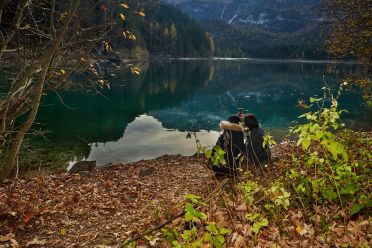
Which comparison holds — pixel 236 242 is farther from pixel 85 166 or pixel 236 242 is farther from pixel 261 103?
pixel 261 103

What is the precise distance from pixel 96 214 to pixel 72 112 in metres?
30.1

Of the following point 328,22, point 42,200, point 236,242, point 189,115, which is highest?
point 328,22

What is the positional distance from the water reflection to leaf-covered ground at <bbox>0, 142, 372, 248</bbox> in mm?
7027

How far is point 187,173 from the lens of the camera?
15391 mm

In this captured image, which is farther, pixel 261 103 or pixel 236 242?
pixel 261 103

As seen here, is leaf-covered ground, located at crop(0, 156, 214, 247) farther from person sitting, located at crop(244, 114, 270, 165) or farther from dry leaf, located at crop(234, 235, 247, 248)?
dry leaf, located at crop(234, 235, 247, 248)

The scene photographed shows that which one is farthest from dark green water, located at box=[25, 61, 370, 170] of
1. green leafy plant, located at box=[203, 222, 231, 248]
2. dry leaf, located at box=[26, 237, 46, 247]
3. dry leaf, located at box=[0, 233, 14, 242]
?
green leafy plant, located at box=[203, 222, 231, 248]

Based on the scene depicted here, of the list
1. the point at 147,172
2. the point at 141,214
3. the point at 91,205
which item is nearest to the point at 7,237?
the point at 91,205

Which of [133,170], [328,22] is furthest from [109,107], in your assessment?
[328,22]

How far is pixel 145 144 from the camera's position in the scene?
86.9ft

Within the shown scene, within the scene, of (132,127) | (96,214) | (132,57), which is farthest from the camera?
(132,57)

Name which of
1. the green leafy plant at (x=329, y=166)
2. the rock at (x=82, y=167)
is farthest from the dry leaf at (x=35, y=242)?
the rock at (x=82, y=167)

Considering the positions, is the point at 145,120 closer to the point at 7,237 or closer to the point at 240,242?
the point at 7,237

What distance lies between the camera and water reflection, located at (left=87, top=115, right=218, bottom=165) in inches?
907
